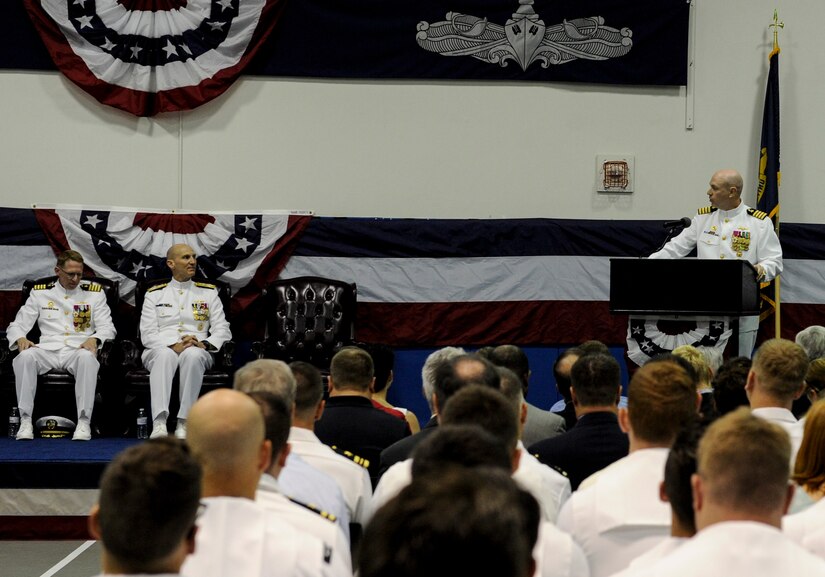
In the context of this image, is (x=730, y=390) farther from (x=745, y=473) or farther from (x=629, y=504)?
(x=745, y=473)

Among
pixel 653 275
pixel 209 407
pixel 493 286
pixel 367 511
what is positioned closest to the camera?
pixel 209 407

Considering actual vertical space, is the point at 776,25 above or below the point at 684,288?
above

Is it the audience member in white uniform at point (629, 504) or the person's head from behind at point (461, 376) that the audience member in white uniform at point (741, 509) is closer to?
the audience member in white uniform at point (629, 504)

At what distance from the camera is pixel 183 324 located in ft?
28.7

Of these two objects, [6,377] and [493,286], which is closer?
[6,377]

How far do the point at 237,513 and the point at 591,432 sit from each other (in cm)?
193

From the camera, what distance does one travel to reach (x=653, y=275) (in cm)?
738

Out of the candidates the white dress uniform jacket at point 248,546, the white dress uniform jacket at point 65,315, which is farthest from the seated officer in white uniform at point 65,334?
the white dress uniform jacket at point 248,546

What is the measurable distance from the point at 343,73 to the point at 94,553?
500 centimetres

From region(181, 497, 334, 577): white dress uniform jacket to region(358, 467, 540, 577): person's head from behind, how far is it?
1.12 m

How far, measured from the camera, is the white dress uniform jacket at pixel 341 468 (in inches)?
144

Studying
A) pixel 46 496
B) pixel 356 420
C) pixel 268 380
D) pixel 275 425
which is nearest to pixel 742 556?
pixel 275 425

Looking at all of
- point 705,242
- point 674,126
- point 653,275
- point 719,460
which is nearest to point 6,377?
point 653,275

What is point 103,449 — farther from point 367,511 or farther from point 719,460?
point 719,460
